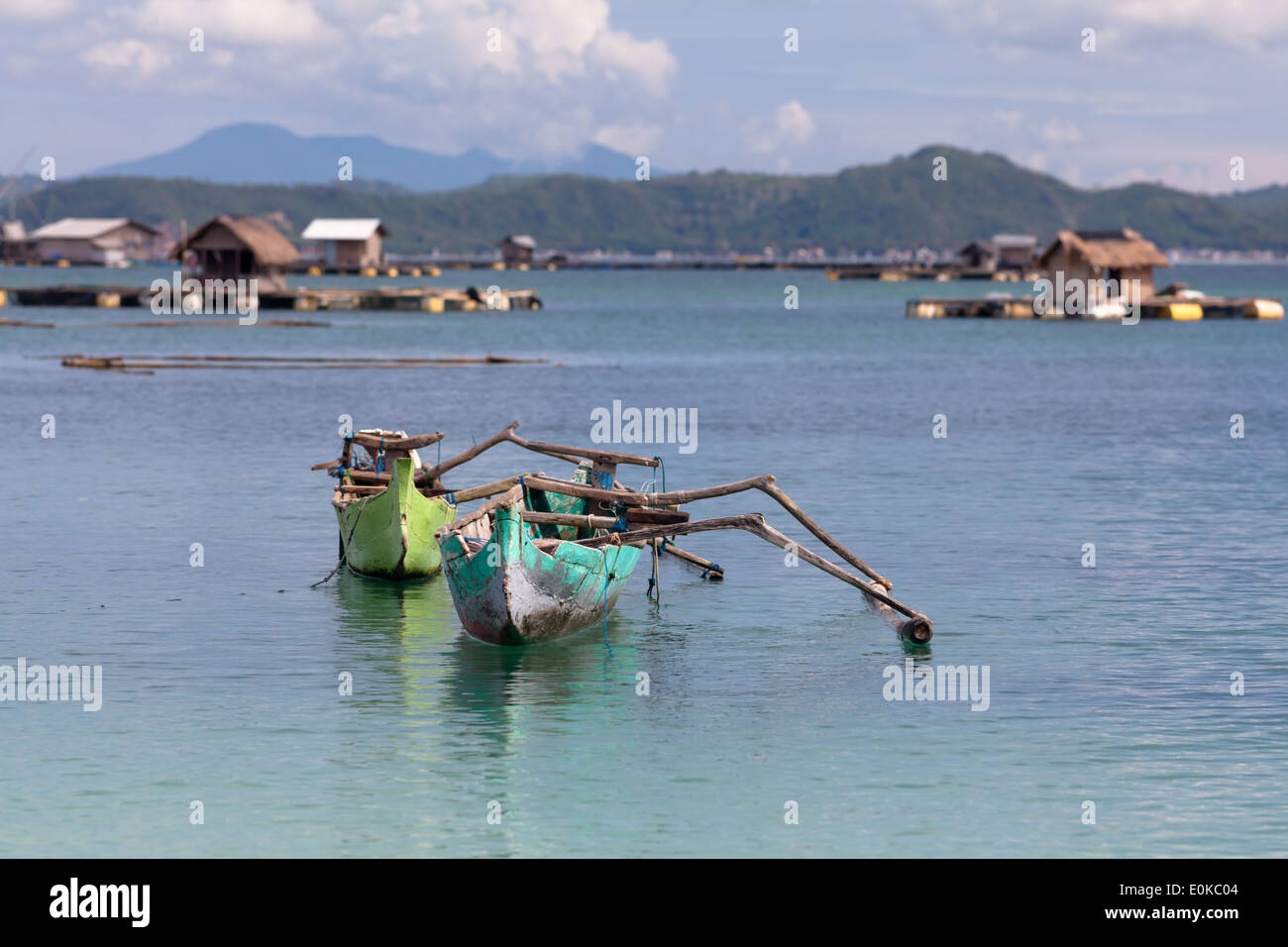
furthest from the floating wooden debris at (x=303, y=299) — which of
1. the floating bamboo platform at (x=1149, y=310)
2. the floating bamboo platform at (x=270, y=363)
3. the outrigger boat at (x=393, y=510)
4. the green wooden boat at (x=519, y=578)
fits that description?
the green wooden boat at (x=519, y=578)

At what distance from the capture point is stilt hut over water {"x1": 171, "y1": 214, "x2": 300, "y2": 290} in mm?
120500

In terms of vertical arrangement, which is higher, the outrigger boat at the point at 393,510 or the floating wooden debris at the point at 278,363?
the floating wooden debris at the point at 278,363

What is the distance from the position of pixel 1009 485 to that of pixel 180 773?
2663 centimetres

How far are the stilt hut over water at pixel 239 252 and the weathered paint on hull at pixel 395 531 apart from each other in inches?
3900

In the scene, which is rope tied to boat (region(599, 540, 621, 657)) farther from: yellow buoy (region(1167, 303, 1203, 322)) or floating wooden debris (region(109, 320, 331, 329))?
yellow buoy (region(1167, 303, 1203, 322))

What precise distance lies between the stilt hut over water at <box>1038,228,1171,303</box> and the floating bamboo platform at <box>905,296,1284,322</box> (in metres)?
5.89

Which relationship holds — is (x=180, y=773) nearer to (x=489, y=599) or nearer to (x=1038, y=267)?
(x=489, y=599)

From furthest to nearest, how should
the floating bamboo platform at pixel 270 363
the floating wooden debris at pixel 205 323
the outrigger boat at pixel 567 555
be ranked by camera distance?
the floating wooden debris at pixel 205 323, the floating bamboo platform at pixel 270 363, the outrigger boat at pixel 567 555

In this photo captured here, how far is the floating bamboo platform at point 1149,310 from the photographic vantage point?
12267 cm

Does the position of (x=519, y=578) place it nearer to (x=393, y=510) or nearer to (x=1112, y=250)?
(x=393, y=510)

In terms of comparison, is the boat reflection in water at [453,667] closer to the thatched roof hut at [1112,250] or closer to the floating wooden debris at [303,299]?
the thatched roof hut at [1112,250]

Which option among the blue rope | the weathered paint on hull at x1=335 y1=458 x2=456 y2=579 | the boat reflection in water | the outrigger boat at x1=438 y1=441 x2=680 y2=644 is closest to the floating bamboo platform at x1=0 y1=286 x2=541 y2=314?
the weathered paint on hull at x1=335 y1=458 x2=456 y2=579

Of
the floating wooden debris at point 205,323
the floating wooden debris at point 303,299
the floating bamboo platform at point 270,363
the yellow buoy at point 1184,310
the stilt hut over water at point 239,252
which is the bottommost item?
the floating bamboo platform at point 270,363

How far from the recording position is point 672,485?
125ft
